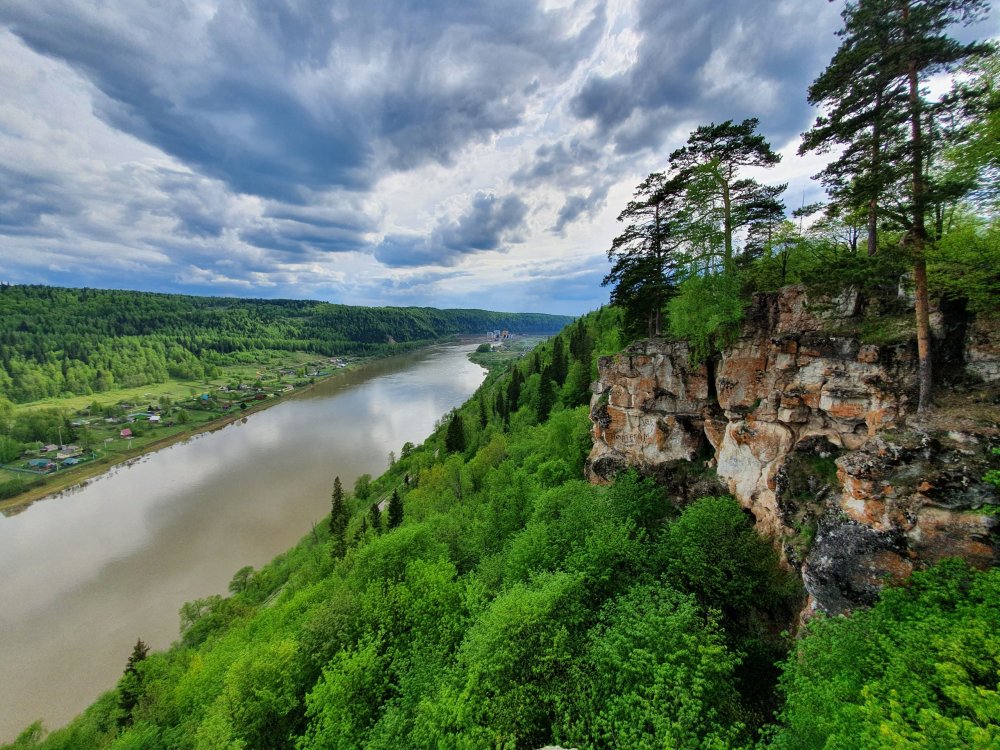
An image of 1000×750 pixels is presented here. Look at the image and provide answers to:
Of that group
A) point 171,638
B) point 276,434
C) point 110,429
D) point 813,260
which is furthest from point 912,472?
point 110,429

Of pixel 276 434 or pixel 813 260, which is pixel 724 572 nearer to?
pixel 813 260

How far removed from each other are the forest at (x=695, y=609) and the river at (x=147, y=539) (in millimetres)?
6460

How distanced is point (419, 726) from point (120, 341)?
17793cm

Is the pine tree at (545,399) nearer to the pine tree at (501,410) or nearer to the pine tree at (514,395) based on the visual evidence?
the pine tree at (501,410)

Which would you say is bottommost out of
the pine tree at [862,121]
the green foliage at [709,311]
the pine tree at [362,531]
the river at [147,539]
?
the river at [147,539]

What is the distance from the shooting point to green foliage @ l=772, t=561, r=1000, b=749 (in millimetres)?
4816

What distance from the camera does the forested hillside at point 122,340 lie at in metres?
106

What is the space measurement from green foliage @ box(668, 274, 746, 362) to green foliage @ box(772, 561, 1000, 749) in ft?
28.4

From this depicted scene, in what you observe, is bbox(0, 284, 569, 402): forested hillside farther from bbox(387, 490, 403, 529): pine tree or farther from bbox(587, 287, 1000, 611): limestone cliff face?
bbox(587, 287, 1000, 611): limestone cliff face

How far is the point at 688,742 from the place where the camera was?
6703mm

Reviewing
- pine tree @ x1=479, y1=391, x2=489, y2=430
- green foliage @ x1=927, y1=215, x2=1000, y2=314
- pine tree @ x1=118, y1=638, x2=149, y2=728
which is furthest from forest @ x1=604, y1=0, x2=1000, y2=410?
pine tree @ x1=479, y1=391, x2=489, y2=430

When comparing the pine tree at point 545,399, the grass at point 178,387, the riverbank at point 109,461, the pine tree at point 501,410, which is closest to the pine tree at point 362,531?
the pine tree at point 545,399

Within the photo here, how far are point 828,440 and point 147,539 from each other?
4927 centimetres

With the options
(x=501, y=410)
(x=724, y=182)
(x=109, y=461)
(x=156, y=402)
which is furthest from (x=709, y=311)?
(x=156, y=402)
